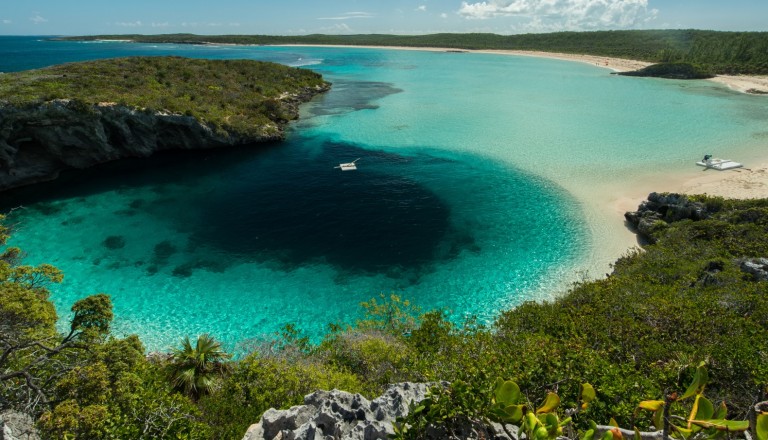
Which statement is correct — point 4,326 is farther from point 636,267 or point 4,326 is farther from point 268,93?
point 268,93

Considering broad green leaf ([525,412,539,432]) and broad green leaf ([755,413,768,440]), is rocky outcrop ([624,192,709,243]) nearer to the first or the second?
broad green leaf ([755,413,768,440])

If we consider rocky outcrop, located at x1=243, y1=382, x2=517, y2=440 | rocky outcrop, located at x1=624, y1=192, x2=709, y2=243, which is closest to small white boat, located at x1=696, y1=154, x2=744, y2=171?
rocky outcrop, located at x1=624, y1=192, x2=709, y2=243

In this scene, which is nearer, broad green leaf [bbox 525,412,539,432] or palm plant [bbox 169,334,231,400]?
broad green leaf [bbox 525,412,539,432]

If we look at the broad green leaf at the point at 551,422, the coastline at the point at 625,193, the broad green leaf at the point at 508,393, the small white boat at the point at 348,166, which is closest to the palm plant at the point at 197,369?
the broad green leaf at the point at 508,393

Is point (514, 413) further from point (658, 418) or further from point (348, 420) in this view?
point (348, 420)

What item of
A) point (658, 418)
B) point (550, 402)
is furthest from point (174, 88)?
point (658, 418)

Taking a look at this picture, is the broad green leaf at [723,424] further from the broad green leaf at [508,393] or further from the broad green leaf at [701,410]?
the broad green leaf at [508,393]

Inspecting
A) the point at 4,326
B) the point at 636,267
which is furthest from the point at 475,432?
the point at 636,267
